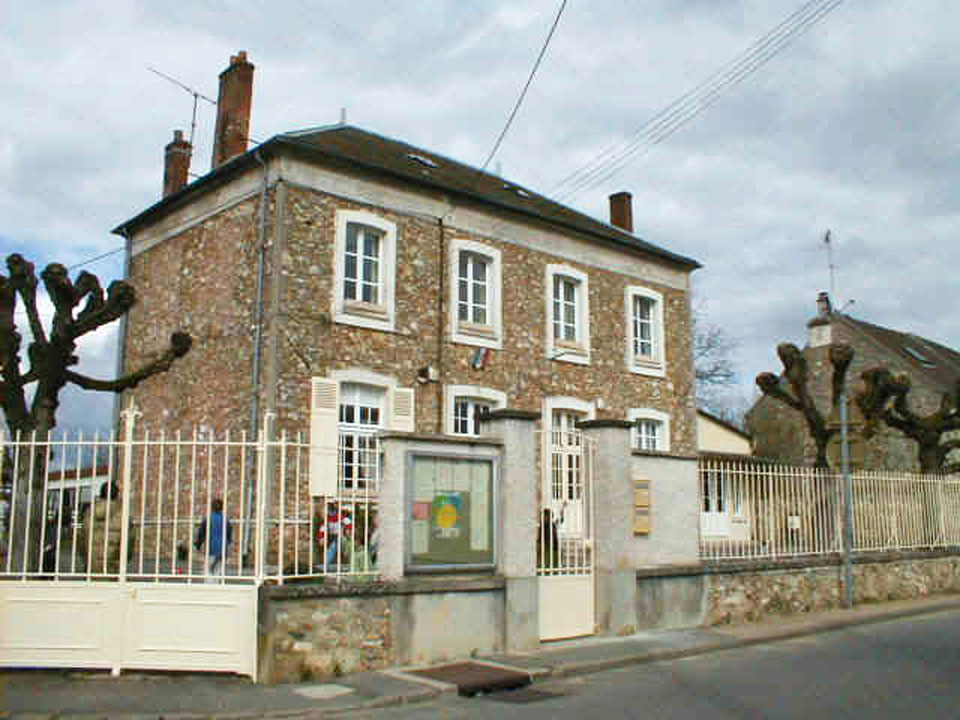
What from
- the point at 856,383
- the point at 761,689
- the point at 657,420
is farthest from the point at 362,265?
the point at 856,383

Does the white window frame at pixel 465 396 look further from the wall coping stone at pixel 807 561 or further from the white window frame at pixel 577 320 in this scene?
the wall coping stone at pixel 807 561

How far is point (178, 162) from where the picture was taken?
1970cm

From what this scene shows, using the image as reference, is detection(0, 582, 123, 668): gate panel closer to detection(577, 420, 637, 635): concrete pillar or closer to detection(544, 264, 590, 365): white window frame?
detection(577, 420, 637, 635): concrete pillar

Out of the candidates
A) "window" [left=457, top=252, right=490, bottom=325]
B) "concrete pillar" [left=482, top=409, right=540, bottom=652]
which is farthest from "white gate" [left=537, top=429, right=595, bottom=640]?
"window" [left=457, top=252, right=490, bottom=325]

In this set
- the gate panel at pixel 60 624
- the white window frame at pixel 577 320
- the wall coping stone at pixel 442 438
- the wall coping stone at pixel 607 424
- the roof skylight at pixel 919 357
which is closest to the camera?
the gate panel at pixel 60 624

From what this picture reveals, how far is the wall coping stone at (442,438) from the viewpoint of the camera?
9.23 metres

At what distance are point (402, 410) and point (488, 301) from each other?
3.38m

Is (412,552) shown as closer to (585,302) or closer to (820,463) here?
(820,463)

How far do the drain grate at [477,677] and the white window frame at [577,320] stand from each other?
10.6 m

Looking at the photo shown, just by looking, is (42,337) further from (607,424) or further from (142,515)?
(607,424)

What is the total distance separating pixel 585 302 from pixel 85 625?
13.6 metres

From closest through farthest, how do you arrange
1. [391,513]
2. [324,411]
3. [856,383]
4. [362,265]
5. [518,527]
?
1. [391,513]
2. [518,527]
3. [324,411]
4. [362,265]
5. [856,383]

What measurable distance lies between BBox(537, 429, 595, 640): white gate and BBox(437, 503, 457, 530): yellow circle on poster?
57.6 inches

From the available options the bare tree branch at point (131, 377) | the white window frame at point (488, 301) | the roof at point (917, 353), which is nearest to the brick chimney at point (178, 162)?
the white window frame at point (488, 301)
